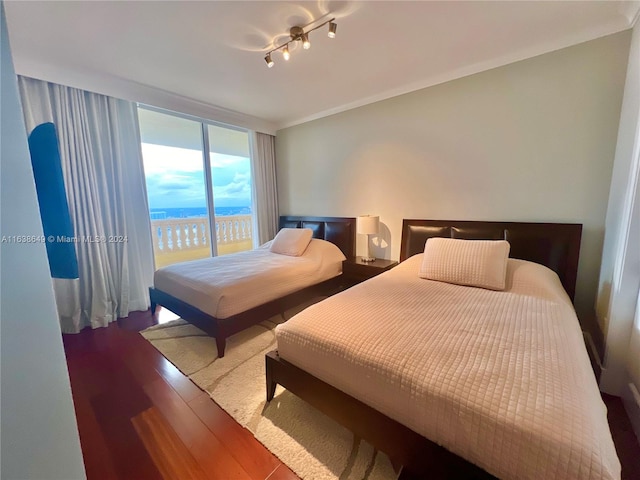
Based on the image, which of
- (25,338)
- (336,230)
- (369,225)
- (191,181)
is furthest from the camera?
(191,181)

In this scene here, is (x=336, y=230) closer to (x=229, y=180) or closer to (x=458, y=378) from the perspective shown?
(x=229, y=180)

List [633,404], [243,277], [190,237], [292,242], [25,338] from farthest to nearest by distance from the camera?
[190,237] < [292,242] < [243,277] < [633,404] < [25,338]

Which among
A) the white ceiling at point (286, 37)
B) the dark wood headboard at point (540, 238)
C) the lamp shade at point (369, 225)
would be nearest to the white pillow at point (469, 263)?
the dark wood headboard at point (540, 238)

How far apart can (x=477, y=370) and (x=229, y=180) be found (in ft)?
12.7

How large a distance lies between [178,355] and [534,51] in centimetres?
385

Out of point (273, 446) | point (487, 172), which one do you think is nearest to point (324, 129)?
point (487, 172)

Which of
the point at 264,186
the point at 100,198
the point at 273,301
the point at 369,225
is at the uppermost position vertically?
Result: the point at 264,186

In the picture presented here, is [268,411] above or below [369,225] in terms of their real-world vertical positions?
below

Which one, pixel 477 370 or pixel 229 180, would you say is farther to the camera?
pixel 229 180

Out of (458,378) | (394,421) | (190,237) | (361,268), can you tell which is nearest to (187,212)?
(190,237)

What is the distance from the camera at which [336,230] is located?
3.50 m

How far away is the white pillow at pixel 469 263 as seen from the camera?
188 cm

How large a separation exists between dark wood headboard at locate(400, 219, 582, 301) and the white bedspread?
530 mm

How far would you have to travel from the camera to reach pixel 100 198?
265 centimetres
